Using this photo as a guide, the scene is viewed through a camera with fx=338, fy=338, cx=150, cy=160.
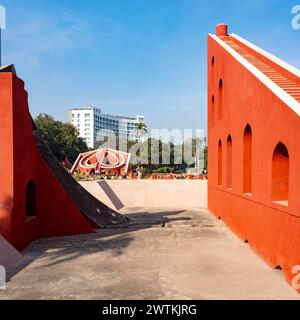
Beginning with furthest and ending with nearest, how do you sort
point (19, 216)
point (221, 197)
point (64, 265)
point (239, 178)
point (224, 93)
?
1. point (221, 197)
2. point (224, 93)
3. point (239, 178)
4. point (19, 216)
5. point (64, 265)

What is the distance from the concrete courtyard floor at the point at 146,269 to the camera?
249 inches

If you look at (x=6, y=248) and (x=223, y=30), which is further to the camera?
(x=223, y=30)

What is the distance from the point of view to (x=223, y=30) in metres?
18.9

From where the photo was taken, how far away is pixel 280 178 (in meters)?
8.02

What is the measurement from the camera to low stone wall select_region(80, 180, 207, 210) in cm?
2316

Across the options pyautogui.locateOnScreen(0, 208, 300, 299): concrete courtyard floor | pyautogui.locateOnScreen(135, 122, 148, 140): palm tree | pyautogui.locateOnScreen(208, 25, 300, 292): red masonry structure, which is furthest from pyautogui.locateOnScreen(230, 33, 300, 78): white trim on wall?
pyautogui.locateOnScreen(135, 122, 148, 140): palm tree

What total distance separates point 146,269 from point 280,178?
3.84 metres

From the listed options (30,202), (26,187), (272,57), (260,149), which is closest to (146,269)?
(260,149)

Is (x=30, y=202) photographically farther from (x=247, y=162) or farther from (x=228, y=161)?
(x=228, y=161)

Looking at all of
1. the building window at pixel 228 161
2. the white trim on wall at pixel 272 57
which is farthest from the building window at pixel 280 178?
the building window at pixel 228 161

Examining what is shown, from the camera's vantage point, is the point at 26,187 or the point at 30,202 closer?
the point at 26,187
